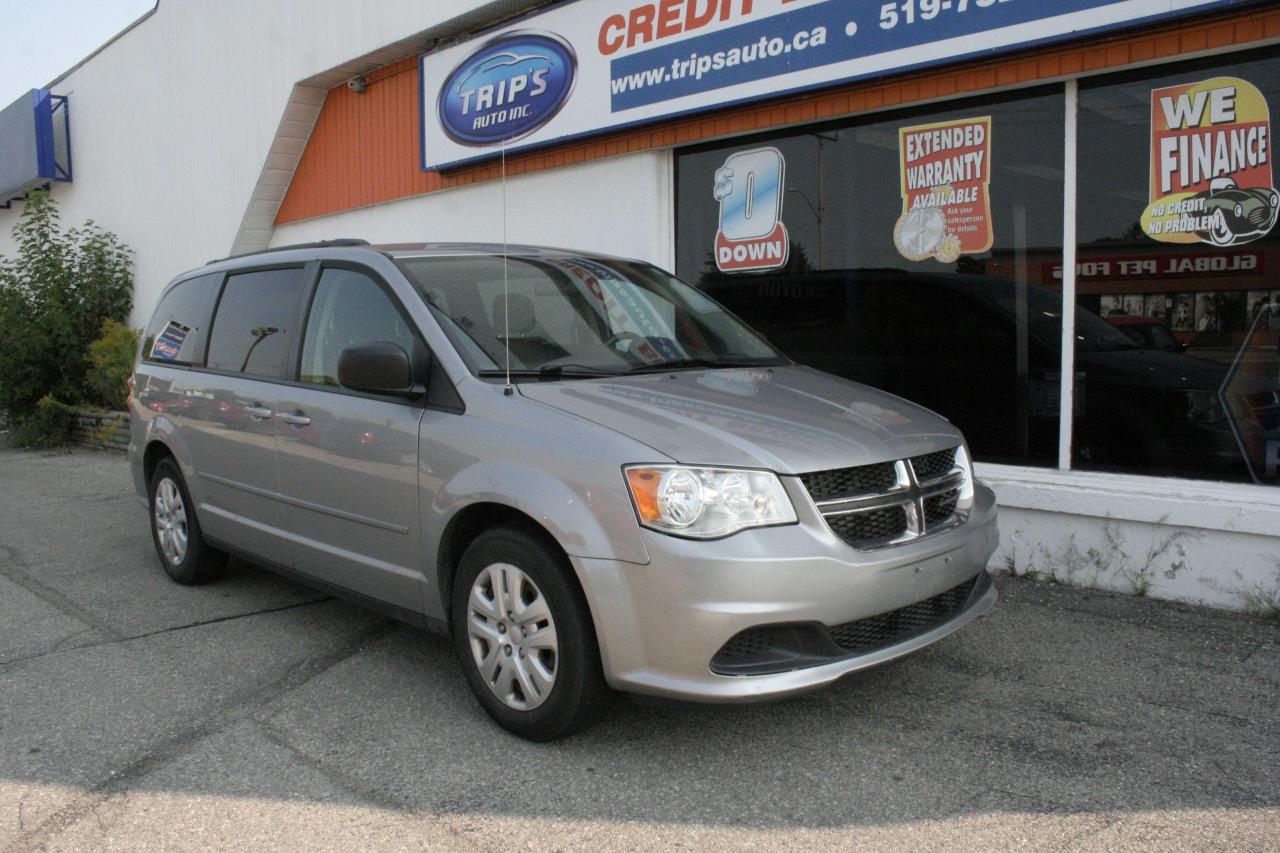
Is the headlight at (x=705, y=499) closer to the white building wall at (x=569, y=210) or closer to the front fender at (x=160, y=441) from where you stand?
the front fender at (x=160, y=441)

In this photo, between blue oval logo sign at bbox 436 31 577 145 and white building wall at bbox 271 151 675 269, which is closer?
white building wall at bbox 271 151 675 269

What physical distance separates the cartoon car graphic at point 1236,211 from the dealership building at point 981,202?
1 centimetres

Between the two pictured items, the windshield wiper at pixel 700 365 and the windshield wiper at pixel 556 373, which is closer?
the windshield wiper at pixel 556 373

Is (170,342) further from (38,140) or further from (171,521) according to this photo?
(38,140)

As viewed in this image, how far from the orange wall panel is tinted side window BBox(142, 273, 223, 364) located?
359 cm

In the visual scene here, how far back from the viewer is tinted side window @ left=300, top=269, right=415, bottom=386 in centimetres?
431

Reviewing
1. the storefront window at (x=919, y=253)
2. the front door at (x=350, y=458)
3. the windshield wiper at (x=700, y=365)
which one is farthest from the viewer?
the storefront window at (x=919, y=253)

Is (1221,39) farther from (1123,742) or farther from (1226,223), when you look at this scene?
(1123,742)

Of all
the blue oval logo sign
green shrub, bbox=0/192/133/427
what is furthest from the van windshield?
green shrub, bbox=0/192/133/427

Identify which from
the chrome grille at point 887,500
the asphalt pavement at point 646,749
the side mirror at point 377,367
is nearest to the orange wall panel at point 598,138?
the asphalt pavement at point 646,749

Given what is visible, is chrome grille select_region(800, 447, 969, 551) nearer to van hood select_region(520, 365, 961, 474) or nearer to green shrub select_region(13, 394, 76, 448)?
van hood select_region(520, 365, 961, 474)

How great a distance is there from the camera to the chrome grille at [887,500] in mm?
3357

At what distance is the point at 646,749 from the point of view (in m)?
3.62

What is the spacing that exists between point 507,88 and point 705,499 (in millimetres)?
6868
